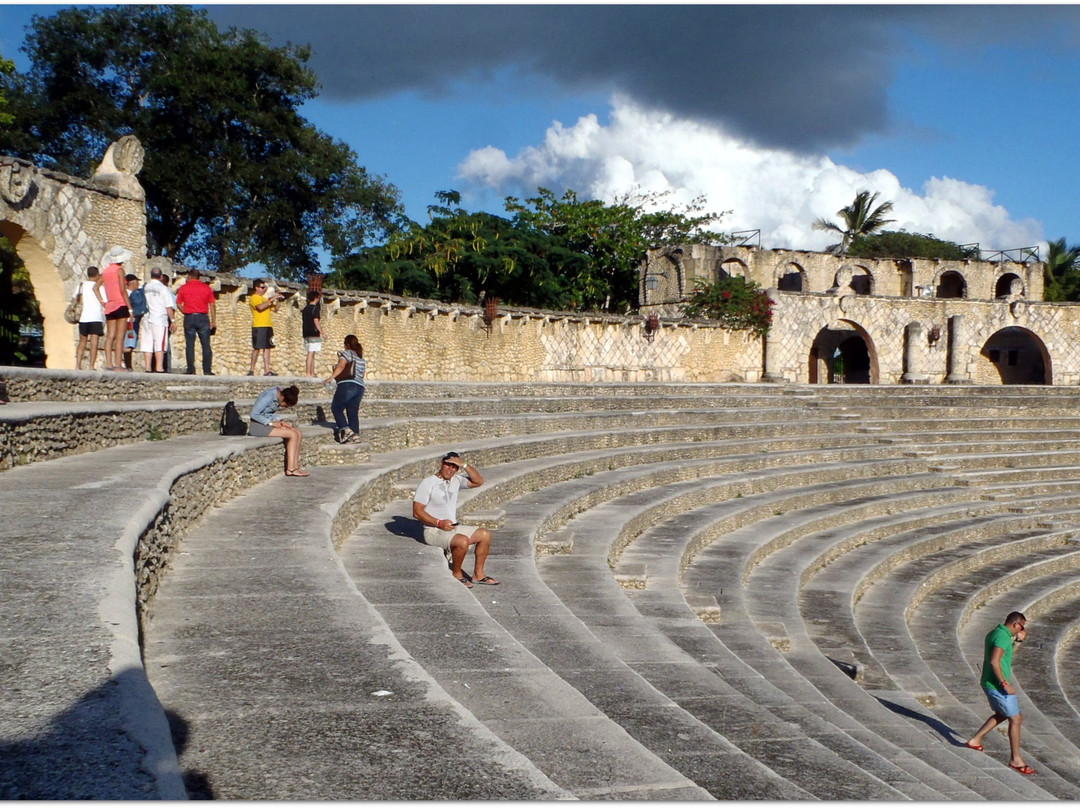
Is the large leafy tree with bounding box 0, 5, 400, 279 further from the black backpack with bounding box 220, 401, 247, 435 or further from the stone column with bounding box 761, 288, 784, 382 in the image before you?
the black backpack with bounding box 220, 401, 247, 435

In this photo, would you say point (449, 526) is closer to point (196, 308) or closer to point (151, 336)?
point (196, 308)

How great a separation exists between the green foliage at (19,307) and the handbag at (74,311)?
3.29 m

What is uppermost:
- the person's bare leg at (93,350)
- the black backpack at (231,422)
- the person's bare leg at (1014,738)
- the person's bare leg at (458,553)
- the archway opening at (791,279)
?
the archway opening at (791,279)

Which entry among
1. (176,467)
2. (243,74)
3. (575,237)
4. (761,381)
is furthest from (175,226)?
(176,467)

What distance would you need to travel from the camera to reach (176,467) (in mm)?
6648

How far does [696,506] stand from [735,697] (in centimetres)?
766

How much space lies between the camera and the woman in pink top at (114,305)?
35.0 ft

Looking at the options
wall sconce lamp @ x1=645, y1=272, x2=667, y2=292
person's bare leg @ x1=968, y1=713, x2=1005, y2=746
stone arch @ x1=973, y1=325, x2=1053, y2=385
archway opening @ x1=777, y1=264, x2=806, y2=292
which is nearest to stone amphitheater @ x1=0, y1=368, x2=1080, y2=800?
person's bare leg @ x1=968, y1=713, x2=1005, y2=746

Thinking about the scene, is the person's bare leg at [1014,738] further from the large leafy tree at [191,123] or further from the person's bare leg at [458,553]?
the large leafy tree at [191,123]

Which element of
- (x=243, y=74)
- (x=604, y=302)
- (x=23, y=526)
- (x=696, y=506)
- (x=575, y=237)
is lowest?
(x=696, y=506)

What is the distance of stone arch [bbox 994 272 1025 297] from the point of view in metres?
36.7

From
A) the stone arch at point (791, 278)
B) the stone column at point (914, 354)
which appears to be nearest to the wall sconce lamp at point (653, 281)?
the stone arch at point (791, 278)

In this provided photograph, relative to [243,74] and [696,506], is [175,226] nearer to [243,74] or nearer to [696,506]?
[243,74]

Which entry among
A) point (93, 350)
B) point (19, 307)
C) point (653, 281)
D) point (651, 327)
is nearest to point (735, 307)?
point (651, 327)
